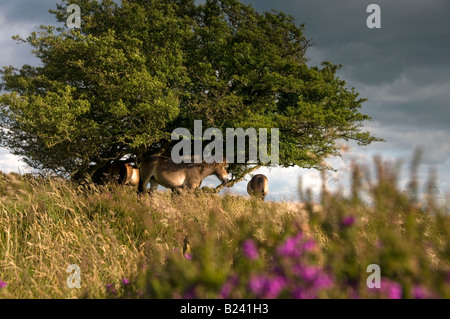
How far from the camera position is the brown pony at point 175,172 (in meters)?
16.2

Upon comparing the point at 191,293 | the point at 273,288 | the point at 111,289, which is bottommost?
the point at 111,289

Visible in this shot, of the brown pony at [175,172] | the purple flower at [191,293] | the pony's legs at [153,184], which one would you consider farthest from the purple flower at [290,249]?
the pony's legs at [153,184]

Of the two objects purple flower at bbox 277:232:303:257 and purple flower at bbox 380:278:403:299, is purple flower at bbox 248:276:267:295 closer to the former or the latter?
purple flower at bbox 277:232:303:257

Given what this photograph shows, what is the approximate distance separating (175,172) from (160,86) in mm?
3790

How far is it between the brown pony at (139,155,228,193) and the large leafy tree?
1.03 metres

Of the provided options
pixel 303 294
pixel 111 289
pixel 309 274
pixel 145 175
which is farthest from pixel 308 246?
pixel 145 175

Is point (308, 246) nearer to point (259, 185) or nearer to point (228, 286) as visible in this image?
point (228, 286)

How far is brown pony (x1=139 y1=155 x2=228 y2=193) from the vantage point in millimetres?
16203

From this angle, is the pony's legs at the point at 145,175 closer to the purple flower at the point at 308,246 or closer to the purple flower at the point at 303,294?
the purple flower at the point at 308,246

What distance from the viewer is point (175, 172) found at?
16.2 metres

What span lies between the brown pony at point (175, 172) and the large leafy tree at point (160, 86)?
1.03 meters

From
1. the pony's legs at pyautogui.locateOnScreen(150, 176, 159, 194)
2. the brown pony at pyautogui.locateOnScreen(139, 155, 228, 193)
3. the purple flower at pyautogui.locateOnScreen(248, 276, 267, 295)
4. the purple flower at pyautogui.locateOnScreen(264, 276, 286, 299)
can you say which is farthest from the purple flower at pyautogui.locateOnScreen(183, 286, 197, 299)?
the pony's legs at pyautogui.locateOnScreen(150, 176, 159, 194)
